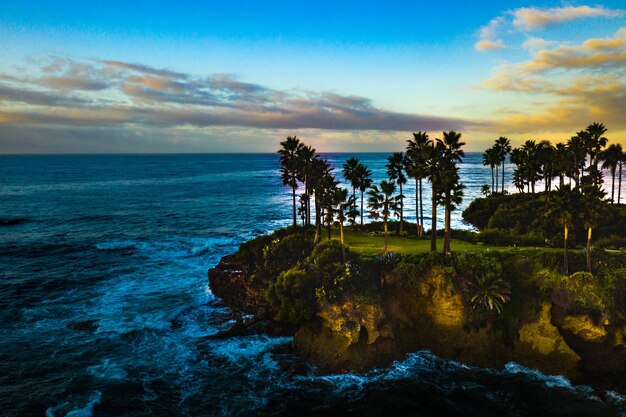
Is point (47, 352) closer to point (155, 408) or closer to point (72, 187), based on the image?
point (155, 408)

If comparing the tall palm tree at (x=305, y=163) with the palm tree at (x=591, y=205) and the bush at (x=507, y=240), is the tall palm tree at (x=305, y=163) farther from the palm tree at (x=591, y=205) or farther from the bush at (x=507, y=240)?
the palm tree at (x=591, y=205)

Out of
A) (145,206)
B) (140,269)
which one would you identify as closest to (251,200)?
(145,206)

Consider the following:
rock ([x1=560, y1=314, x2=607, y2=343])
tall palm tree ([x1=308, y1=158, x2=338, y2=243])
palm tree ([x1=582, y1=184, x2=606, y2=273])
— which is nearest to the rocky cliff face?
rock ([x1=560, y1=314, x2=607, y2=343])

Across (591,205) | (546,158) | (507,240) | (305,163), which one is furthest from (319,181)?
(546,158)

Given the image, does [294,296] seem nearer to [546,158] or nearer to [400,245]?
[400,245]

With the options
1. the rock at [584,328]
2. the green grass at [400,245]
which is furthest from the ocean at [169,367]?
the green grass at [400,245]

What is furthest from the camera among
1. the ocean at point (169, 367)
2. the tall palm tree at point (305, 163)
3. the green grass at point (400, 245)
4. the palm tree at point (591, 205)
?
the tall palm tree at point (305, 163)

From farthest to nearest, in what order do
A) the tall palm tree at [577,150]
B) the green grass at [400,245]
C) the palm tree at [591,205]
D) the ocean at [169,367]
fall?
the tall palm tree at [577,150] → the green grass at [400,245] → the palm tree at [591,205] → the ocean at [169,367]
